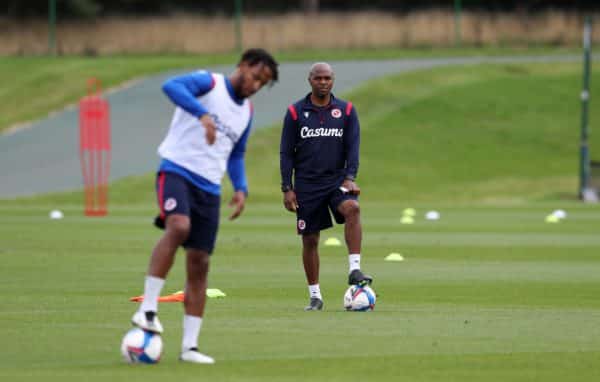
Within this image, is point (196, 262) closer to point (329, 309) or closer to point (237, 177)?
point (237, 177)

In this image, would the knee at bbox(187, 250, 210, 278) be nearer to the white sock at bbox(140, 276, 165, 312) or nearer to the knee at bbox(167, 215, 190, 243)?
the knee at bbox(167, 215, 190, 243)

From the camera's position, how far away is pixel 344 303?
13539 millimetres

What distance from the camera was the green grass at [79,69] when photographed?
175ft

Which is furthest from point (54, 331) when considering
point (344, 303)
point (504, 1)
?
point (504, 1)

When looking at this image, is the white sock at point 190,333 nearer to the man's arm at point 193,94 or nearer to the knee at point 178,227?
the knee at point 178,227

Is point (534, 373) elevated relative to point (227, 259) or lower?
elevated

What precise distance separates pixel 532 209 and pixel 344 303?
21.9 metres

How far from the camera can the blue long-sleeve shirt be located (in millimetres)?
9922

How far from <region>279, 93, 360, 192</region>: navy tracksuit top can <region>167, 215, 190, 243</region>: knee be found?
13.4ft

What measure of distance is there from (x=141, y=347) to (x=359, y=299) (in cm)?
390

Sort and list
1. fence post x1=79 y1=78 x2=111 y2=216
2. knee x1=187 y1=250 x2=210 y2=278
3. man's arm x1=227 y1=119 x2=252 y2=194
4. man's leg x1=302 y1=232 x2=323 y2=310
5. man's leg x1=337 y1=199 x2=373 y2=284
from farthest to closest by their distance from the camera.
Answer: fence post x1=79 y1=78 x2=111 y2=216 → man's leg x1=337 y1=199 x2=373 y2=284 → man's leg x1=302 y1=232 x2=323 y2=310 → man's arm x1=227 y1=119 x2=252 y2=194 → knee x1=187 y1=250 x2=210 y2=278

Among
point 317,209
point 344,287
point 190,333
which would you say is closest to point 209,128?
point 190,333

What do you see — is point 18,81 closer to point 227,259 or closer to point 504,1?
point 504,1

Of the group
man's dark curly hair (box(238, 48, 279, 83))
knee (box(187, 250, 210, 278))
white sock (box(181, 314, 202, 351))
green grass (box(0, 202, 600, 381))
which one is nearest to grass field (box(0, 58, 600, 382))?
green grass (box(0, 202, 600, 381))
